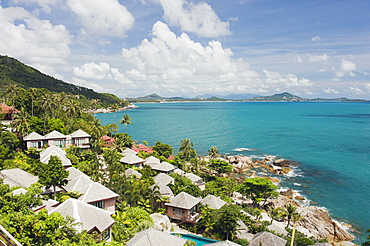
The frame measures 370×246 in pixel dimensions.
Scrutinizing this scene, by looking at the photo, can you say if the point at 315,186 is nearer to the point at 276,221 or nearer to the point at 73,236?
the point at 276,221

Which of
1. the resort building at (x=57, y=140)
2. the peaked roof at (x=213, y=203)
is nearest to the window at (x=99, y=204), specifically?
the peaked roof at (x=213, y=203)

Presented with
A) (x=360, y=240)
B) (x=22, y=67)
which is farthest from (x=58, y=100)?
(x=22, y=67)

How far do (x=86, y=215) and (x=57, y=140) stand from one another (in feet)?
109

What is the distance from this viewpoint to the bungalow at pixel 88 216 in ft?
56.0

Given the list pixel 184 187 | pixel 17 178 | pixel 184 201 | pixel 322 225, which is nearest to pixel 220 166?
pixel 184 187

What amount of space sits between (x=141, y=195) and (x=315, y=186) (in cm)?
3406

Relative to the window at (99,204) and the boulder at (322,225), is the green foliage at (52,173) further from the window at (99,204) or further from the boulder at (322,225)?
the boulder at (322,225)

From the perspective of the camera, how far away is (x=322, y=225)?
31.9m

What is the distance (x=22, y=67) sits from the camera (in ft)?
518

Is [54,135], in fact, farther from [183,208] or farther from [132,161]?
[183,208]

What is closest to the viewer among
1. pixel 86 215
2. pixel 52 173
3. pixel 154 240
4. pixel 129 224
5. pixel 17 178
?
pixel 154 240

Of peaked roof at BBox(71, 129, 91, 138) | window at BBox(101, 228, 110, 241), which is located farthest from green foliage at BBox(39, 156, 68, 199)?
peaked roof at BBox(71, 129, 91, 138)

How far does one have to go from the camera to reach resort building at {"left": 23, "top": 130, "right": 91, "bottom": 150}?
139 feet

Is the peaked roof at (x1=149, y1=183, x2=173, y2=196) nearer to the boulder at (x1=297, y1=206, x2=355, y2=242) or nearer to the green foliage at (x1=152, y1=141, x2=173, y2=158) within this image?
the boulder at (x1=297, y1=206, x2=355, y2=242)
